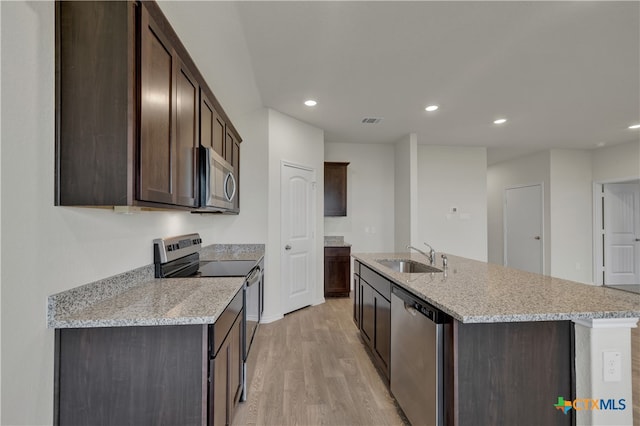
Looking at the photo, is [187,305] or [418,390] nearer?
[187,305]

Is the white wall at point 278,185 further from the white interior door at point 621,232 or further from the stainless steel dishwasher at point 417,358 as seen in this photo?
the white interior door at point 621,232

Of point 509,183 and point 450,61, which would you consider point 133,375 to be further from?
point 509,183

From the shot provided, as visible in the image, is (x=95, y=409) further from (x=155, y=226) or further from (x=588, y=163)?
(x=588, y=163)

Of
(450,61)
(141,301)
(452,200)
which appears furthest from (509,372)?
(452,200)

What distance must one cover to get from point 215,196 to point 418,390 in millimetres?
1742

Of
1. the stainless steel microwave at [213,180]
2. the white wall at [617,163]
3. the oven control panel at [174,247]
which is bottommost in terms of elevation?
the oven control panel at [174,247]

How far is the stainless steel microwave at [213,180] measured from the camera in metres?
1.95

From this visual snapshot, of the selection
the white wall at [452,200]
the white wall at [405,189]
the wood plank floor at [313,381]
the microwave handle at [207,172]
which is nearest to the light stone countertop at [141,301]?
the microwave handle at [207,172]

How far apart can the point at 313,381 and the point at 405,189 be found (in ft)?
11.5

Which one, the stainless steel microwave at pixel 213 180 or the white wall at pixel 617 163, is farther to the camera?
the white wall at pixel 617 163

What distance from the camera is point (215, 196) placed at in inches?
82.6

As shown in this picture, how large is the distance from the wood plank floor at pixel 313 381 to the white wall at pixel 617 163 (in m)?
5.68

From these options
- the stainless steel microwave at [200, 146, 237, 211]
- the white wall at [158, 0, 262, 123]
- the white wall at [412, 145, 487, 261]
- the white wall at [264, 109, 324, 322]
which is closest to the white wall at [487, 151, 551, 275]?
the white wall at [412, 145, 487, 261]

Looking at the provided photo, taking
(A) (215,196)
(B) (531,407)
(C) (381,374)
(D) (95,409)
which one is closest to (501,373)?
(B) (531,407)
